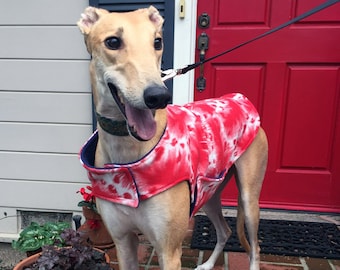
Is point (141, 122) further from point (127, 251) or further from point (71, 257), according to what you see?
point (71, 257)

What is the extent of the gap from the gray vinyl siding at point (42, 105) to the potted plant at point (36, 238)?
0.92 meters

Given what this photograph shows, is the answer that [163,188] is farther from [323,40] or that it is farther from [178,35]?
[323,40]

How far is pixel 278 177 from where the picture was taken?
3717 mm

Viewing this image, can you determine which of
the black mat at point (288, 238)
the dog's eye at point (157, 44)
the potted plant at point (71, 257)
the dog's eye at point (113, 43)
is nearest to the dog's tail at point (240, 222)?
the black mat at point (288, 238)

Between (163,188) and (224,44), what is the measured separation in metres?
2.14

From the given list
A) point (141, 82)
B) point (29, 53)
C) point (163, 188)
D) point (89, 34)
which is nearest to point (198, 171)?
point (163, 188)

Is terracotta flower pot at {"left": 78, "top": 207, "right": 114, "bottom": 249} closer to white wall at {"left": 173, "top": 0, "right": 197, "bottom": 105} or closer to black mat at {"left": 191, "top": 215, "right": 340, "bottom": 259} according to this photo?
black mat at {"left": 191, "top": 215, "right": 340, "bottom": 259}

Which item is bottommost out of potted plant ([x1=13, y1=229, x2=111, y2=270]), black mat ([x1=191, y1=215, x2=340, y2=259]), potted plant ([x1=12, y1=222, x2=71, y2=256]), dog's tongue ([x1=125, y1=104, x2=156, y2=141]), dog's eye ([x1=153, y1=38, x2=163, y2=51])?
black mat ([x1=191, y1=215, x2=340, y2=259])

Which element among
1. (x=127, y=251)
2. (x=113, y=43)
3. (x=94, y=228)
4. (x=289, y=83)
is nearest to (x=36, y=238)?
(x=94, y=228)

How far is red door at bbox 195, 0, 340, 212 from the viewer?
339 cm

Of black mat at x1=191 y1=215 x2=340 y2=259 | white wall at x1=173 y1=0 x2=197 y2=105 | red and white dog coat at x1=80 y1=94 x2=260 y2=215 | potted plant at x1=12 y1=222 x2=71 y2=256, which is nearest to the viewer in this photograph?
red and white dog coat at x1=80 y1=94 x2=260 y2=215

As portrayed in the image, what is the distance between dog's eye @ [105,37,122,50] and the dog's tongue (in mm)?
248

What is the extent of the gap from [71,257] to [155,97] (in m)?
1.35

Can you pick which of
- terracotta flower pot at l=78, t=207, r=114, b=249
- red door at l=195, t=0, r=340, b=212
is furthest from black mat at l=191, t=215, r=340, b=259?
terracotta flower pot at l=78, t=207, r=114, b=249
